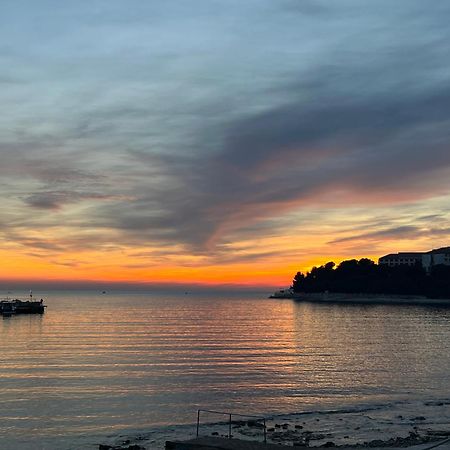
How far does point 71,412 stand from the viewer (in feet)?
159

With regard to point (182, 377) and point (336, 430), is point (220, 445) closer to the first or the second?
point (336, 430)

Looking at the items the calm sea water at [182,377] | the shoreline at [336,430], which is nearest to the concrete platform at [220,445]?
the shoreline at [336,430]

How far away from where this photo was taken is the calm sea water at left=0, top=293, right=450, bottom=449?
46688 millimetres

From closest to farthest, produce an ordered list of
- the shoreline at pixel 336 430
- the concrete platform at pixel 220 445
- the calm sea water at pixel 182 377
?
the concrete platform at pixel 220 445 → the shoreline at pixel 336 430 → the calm sea water at pixel 182 377

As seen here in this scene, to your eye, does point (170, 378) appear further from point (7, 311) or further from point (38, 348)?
point (7, 311)

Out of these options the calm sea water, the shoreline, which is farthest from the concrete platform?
the calm sea water

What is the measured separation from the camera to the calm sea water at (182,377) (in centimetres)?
4669

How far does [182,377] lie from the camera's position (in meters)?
67.2

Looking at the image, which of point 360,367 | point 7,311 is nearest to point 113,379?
point 360,367

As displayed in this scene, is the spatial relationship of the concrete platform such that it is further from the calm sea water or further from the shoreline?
the calm sea water

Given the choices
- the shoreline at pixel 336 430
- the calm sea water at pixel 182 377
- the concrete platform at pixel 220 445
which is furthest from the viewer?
the calm sea water at pixel 182 377

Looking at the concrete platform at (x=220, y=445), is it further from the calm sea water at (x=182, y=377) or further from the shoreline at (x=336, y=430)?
the calm sea water at (x=182, y=377)

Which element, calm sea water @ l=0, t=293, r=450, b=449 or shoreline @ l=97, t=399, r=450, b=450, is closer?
shoreline @ l=97, t=399, r=450, b=450

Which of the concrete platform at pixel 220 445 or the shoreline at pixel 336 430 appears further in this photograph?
the shoreline at pixel 336 430
